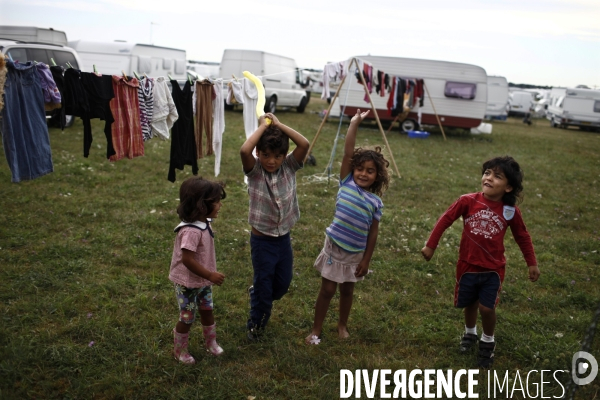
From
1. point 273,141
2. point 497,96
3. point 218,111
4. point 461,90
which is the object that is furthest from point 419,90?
point 273,141

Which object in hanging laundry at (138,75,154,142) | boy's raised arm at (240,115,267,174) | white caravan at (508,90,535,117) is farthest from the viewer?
white caravan at (508,90,535,117)

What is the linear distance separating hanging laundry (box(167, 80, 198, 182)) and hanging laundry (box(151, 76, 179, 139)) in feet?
0.40

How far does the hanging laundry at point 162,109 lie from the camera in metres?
4.89

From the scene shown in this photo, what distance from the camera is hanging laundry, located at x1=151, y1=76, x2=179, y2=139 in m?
4.89

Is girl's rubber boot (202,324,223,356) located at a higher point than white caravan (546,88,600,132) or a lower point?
lower

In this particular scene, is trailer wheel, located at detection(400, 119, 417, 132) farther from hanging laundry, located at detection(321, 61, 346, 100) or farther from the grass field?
the grass field

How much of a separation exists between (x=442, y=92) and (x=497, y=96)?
40.6ft

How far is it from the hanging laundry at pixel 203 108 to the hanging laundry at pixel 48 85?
159 centimetres

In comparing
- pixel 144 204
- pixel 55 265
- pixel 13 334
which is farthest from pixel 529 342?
pixel 144 204

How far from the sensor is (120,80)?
4.54 m

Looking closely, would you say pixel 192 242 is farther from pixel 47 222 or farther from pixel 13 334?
pixel 47 222

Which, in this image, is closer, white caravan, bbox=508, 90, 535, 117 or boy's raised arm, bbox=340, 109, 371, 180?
boy's raised arm, bbox=340, 109, 371, 180

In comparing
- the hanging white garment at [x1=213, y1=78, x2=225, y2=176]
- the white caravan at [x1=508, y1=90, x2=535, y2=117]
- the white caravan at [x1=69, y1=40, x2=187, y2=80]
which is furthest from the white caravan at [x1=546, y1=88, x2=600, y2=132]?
the hanging white garment at [x1=213, y1=78, x2=225, y2=176]

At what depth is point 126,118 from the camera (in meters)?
4.73
